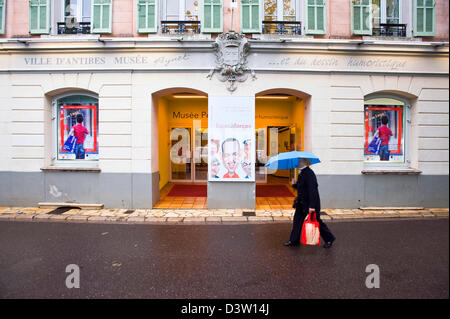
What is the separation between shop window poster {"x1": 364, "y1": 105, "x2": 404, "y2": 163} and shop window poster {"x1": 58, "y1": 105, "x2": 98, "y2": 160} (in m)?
9.09

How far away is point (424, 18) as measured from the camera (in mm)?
8164

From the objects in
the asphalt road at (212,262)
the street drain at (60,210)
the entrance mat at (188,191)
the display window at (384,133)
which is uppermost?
the display window at (384,133)

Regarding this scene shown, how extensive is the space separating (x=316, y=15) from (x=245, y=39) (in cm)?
240

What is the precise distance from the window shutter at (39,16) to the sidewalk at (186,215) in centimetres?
562

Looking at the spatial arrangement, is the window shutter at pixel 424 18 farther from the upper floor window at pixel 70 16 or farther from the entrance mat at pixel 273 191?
the upper floor window at pixel 70 16

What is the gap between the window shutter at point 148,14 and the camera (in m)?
8.12

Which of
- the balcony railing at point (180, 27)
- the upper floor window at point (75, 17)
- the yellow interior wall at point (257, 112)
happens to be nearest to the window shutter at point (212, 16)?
the balcony railing at point (180, 27)

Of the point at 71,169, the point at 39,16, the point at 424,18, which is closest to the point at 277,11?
the point at 424,18

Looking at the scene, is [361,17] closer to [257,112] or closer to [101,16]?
[257,112]

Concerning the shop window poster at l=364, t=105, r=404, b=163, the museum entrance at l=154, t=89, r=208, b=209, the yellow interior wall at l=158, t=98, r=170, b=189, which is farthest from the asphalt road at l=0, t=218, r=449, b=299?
the museum entrance at l=154, t=89, r=208, b=209

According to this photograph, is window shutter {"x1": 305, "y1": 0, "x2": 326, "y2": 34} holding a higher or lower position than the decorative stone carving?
higher

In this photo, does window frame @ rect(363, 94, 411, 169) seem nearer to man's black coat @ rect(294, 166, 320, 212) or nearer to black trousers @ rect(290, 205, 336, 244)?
black trousers @ rect(290, 205, 336, 244)

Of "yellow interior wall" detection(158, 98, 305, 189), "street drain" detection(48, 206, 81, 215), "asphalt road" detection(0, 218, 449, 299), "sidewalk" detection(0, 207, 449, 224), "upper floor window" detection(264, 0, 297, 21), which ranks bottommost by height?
"asphalt road" detection(0, 218, 449, 299)

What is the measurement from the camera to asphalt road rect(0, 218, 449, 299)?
139 inches
